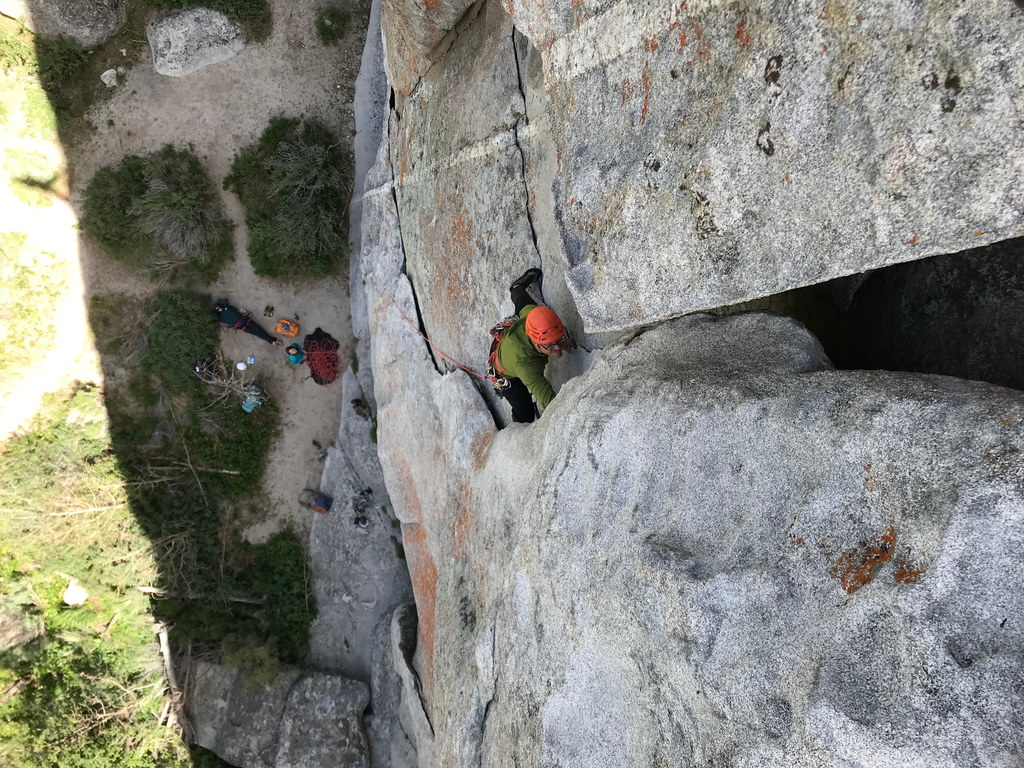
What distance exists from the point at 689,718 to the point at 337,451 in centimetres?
937

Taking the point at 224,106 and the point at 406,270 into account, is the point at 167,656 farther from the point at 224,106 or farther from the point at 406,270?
the point at 224,106

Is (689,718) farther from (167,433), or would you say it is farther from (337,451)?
(167,433)

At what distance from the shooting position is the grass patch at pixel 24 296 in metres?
10.7

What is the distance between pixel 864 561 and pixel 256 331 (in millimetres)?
10736

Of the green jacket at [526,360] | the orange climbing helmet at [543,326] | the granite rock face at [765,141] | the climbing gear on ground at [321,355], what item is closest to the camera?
the granite rock face at [765,141]

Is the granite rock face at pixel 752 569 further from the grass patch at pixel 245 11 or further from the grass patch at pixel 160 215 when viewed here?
the grass patch at pixel 245 11

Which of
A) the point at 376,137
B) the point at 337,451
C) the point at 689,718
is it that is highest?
the point at 376,137

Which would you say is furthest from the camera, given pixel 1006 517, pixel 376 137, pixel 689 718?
pixel 376 137

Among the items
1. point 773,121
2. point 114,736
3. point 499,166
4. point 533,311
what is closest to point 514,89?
point 499,166

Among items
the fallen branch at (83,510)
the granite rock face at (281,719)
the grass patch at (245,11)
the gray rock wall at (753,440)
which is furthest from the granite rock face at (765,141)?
the fallen branch at (83,510)

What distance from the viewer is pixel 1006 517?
7.62 ft

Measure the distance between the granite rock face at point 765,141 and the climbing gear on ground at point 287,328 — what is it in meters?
7.34

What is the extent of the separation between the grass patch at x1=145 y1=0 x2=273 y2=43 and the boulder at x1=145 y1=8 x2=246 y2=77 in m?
0.09

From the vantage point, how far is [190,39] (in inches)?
422
